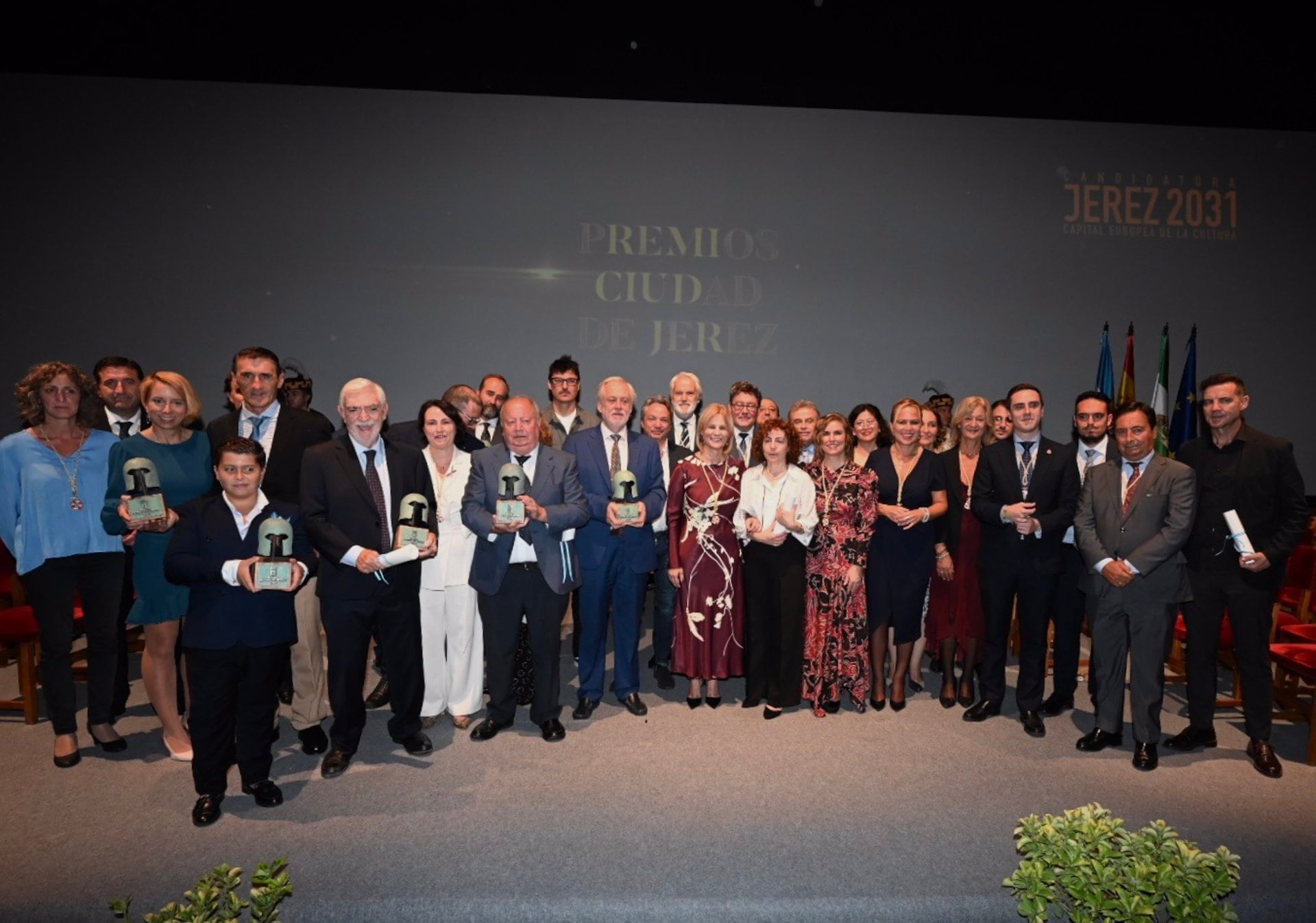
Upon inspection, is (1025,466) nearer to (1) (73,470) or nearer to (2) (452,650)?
(2) (452,650)

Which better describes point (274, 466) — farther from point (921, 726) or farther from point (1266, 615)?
point (1266, 615)

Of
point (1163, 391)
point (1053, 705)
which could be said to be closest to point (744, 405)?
point (1053, 705)

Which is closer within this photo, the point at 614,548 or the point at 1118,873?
the point at 1118,873

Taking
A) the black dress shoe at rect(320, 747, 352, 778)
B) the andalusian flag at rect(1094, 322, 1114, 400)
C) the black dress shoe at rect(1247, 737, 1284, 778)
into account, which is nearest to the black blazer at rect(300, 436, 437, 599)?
the black dress shoe at rect(320, 747, 352, 778)

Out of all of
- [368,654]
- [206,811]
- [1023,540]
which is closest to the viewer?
[206,811]

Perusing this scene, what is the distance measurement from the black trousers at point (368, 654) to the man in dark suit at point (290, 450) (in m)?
0.31

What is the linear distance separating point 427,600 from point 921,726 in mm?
2727

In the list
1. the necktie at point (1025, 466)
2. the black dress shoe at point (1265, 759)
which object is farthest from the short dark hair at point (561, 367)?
the black dress shoe at point (1265, 759)

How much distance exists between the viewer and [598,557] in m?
4.06

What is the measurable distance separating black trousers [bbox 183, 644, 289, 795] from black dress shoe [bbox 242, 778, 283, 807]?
0.08 feet

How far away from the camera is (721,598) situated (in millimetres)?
4137

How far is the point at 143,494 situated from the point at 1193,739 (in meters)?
5.06

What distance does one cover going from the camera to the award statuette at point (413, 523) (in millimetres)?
3229

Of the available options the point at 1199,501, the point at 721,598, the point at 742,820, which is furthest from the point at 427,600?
the point at 1199,501
